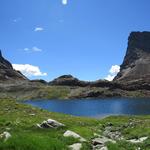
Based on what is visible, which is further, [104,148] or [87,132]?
[87,132]

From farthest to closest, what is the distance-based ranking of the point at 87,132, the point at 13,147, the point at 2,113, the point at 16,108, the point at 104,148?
the point at 16,108
the point at 2,113
the point at 87,132
the point at 104,148
the point at 13,147

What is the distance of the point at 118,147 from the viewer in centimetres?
2380

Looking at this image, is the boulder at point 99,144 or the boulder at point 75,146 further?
the boulder at point 99,144

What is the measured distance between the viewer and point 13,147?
70.8 ft

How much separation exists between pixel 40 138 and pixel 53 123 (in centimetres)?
982

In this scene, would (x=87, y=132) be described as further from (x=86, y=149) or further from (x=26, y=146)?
(x=26, y=146)

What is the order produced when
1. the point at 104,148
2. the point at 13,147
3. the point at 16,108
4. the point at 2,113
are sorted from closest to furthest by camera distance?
the point at 13,147
the point at 104,148
the point at 2,113
the point at 16,108

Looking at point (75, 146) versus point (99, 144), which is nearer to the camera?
point (75, 146)

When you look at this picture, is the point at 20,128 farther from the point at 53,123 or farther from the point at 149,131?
the point at 149,131

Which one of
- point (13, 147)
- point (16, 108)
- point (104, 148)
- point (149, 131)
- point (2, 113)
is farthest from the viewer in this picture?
point (16, 108)

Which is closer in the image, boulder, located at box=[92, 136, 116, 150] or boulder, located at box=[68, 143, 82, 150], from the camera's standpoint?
boulder, located at box=[68, 143, 82, 150]

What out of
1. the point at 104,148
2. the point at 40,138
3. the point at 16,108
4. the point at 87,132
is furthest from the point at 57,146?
the point at 16,108

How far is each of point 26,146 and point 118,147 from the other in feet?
21.4

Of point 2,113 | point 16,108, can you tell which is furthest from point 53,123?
point 16,108
